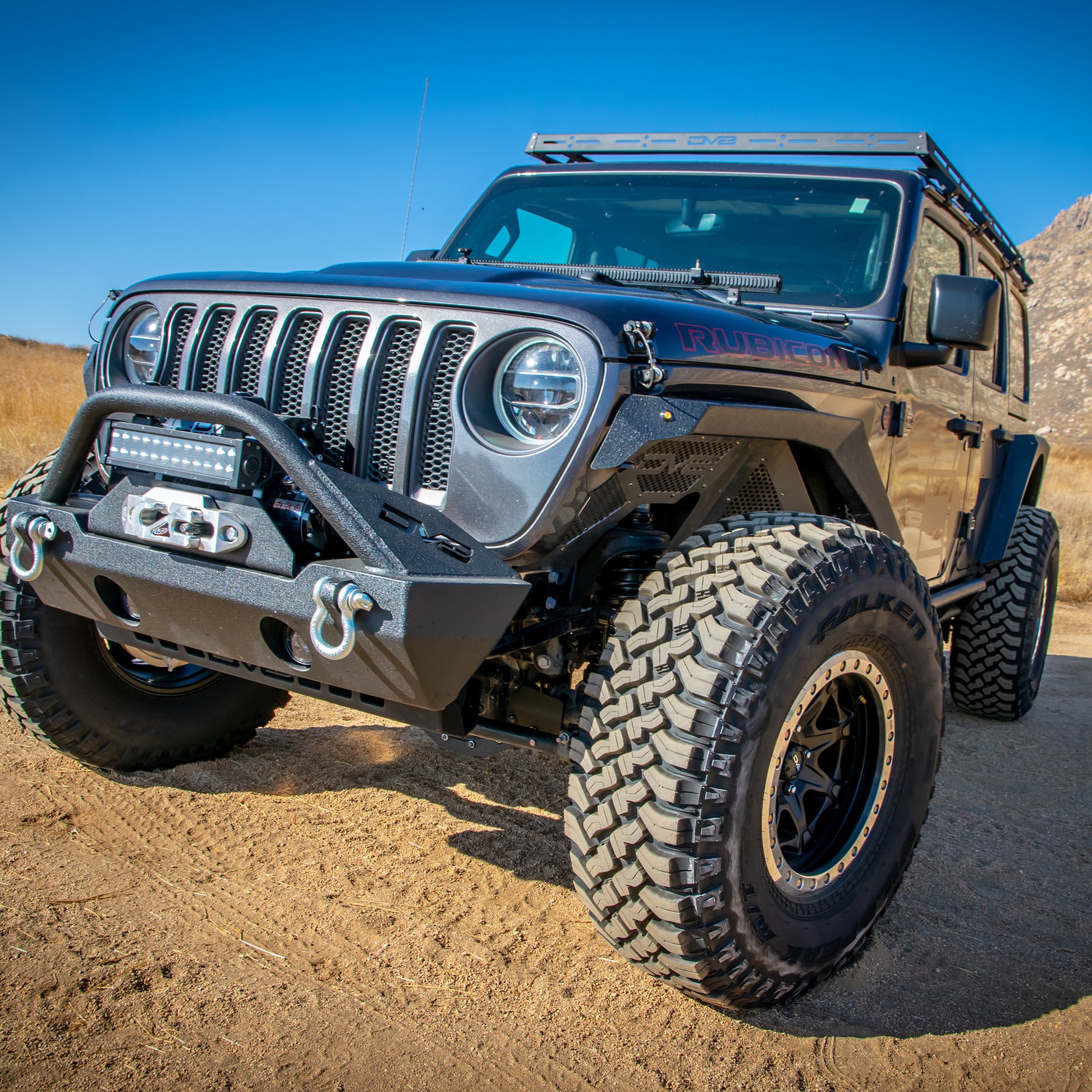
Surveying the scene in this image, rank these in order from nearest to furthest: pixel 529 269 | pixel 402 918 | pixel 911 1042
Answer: pixel 911 1042, pixel 402 918, pixel 529 269

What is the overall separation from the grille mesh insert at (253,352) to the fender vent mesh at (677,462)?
40.7 inches

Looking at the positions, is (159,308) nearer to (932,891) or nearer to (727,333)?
(727,333)

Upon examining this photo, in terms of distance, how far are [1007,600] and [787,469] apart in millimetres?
2830

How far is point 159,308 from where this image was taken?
267 cm

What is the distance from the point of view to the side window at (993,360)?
15.1 ft

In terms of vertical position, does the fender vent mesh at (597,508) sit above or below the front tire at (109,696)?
above

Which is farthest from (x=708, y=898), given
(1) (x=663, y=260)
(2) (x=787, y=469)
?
(1) (x=663, y=260)

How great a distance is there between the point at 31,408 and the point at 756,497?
1221 centimetres

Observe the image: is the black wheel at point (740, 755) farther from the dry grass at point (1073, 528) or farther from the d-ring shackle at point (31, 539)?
the dry grass at point (1073, 528)

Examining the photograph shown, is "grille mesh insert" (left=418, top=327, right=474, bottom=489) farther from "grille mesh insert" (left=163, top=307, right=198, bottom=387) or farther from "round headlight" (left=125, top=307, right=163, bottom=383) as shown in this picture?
"round headlight" (left=125, top=307, right=163, bottom=383)

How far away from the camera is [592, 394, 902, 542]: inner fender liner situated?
214cm

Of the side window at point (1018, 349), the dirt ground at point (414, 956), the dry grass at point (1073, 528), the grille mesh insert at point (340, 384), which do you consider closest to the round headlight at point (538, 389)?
the grille mesh insert at point (340, 384)

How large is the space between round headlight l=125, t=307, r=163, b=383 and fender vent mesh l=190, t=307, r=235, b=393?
22cm

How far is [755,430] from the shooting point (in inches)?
95.8
